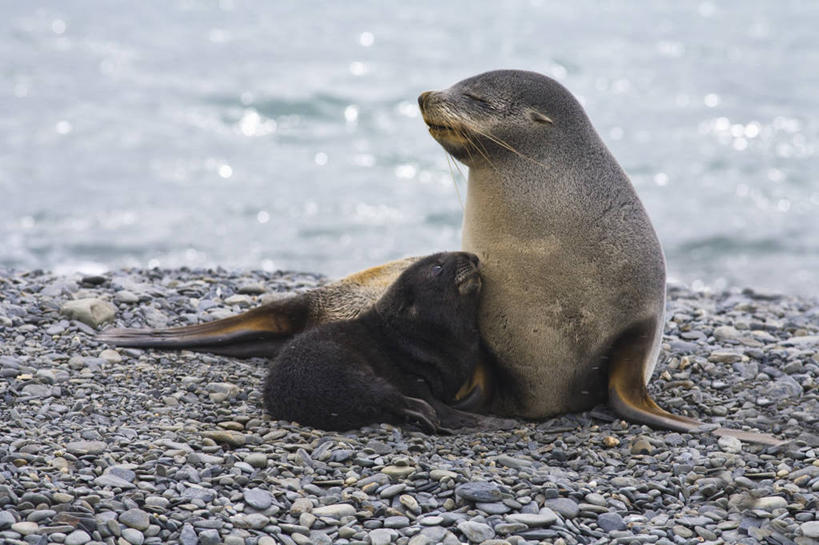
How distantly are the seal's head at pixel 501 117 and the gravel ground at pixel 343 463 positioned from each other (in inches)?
61.3

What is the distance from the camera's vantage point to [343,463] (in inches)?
190

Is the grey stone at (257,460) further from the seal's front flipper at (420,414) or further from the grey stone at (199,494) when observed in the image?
the seal's front flipper at (420,414)

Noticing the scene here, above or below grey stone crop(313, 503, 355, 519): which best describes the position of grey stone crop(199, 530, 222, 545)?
below

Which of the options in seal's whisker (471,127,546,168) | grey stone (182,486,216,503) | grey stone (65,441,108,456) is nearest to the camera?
grey stone (182,486,216,503)

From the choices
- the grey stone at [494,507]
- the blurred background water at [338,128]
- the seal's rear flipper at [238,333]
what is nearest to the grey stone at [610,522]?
the grey stone at [494,507]

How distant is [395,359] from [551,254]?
1.04m

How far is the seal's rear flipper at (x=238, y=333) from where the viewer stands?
650 centimetres

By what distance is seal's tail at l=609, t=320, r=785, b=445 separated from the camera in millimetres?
5574

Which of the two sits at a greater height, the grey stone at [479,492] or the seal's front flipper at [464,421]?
the seal's front flipper at [464,421]

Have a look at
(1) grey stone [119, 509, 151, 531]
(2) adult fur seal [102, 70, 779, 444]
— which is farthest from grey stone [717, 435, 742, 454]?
(1) grey stone [119, 509, 151, 531]

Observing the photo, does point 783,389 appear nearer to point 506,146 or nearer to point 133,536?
point 506,146

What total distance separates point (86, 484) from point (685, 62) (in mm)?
25379

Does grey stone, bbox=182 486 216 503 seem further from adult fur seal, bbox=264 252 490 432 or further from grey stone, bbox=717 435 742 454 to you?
grey stone, bbox=717 435 742 454

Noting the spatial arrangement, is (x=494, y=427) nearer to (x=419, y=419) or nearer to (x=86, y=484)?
(x=419, y=419)
